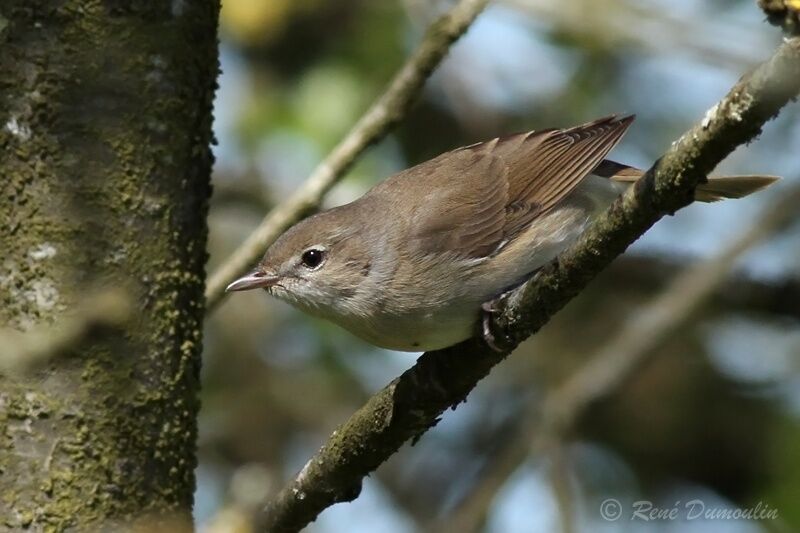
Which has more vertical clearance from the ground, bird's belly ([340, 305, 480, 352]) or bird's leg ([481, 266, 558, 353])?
bird's leg ([481, 266, 558, 353])

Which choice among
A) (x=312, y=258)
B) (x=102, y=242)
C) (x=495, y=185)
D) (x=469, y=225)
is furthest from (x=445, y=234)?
(x=102, y=242)

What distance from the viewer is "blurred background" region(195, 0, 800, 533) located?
6.76 m

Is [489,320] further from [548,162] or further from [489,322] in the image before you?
[548,162]

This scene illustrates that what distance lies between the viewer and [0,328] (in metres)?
3.40

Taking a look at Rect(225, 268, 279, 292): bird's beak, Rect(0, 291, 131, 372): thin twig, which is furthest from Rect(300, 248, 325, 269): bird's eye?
Rect(0, 291, 131, 372): thin twig

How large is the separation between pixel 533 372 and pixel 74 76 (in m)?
4.73

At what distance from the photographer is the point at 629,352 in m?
6.04

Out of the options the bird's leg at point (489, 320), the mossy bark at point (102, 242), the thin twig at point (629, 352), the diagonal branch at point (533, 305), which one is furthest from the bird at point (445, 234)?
the thin twig at point (629, 352)

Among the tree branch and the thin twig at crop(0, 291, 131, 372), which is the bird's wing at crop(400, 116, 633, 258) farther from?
the thin twig at crop(0, 291, 131, 372)

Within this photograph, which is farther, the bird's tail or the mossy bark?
the bird's tail

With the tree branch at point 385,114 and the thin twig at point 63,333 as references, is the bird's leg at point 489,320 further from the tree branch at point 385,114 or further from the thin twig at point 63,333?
the thin twig at point 63,333

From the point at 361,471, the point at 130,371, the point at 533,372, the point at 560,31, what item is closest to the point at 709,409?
the point at 533,372

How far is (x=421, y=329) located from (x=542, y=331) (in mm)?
3533

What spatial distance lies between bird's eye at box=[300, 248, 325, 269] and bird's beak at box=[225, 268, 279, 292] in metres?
0.17
